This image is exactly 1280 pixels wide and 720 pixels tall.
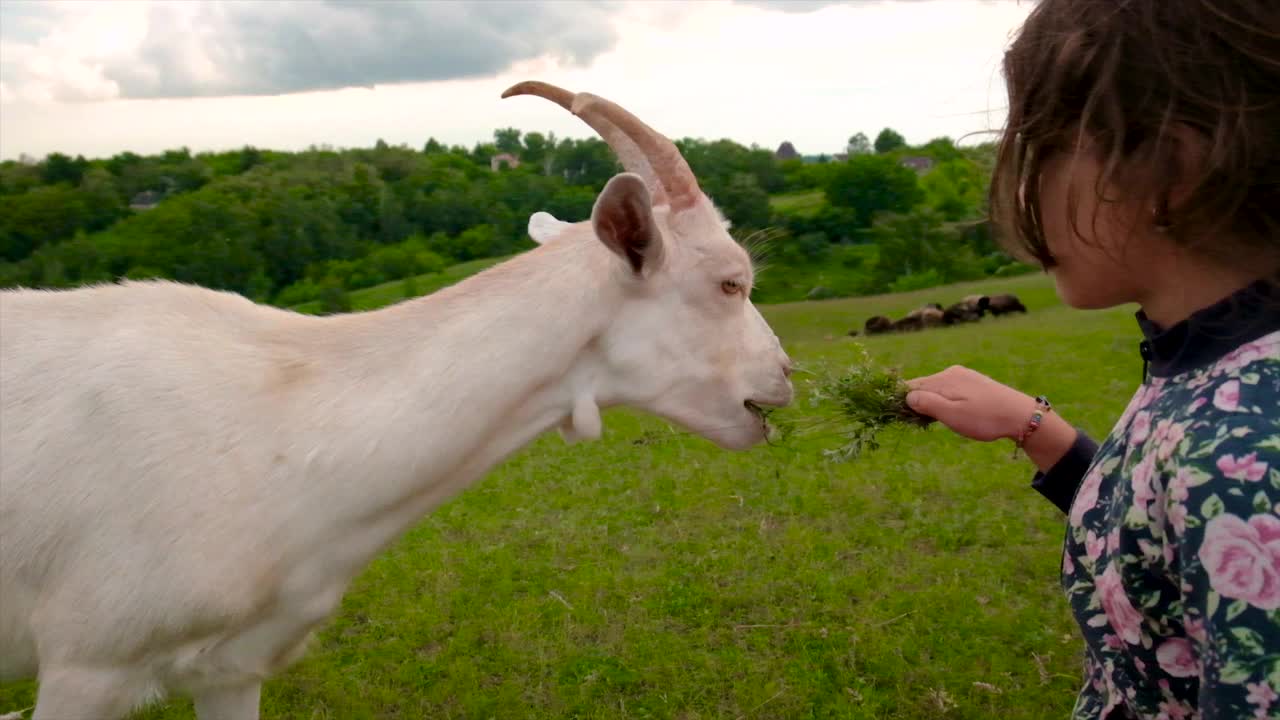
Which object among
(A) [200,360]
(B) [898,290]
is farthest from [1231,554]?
(B) [898,290]

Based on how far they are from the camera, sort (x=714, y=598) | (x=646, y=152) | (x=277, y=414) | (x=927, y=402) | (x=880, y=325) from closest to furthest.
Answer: (x=927, y=402)
(x=277, y=414)
(x=646, y=152)
(x=714, y=598)
(x=880, y=325)

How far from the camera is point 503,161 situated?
95.3ft

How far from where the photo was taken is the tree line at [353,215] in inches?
738

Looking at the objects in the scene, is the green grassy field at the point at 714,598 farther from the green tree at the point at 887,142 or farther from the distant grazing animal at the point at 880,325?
the green tree at the point at 887,142

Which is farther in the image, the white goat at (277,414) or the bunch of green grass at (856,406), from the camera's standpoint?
the bunch of green grass at (856,406)

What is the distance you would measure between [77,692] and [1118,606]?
2515mm

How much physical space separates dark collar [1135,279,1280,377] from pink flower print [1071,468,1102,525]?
10.5 inches

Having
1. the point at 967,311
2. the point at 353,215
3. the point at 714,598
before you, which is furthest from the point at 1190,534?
the point at 353,215

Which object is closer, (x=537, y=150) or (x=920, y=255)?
(x=537, y=150)

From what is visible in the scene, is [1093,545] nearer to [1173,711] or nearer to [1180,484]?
[1173,711]

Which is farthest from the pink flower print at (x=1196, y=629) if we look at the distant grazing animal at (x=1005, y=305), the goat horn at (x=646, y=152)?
the distant grazing animal at (x=1005, y=305)

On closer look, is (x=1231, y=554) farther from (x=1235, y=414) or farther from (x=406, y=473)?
(x=406, y=473)

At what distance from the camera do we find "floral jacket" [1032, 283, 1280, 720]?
1266mm

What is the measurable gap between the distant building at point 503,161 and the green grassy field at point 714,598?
2126cm
